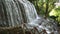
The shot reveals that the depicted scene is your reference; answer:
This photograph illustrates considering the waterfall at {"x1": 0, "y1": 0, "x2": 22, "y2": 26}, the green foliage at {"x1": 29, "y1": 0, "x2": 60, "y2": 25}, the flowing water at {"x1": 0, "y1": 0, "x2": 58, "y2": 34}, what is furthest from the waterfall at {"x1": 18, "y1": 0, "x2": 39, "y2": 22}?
the green foliage at {"x1": 29, "y1": 0, "x2": 60, "y2": 25}

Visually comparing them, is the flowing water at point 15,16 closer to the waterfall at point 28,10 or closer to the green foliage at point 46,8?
the waterfall at point 28,10

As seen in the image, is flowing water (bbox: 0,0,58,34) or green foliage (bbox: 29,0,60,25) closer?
flowing water (bbox: 0,0,58,34)

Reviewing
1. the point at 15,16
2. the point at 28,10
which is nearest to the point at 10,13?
the point at 15,16

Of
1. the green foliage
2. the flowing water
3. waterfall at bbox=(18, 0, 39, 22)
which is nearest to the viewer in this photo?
the flowing water

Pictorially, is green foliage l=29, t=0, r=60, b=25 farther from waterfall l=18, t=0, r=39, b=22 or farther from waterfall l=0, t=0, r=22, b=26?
waterfall l=0, t=0, r=22, b=26

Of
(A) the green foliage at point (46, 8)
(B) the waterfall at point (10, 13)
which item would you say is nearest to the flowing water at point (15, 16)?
(B) the waterfall at point (10, 13)

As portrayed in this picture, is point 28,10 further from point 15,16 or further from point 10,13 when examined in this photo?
point 10,13

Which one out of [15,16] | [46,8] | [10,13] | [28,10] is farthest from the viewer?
[46,8]

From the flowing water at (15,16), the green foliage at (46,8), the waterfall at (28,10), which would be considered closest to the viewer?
the flowing water at (15,16)

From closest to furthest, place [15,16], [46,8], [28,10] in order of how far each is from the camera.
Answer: [15,16] → [28,10] → [46,8]

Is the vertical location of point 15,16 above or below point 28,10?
below

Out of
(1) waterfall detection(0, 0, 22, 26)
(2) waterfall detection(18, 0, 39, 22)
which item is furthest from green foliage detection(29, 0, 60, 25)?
(1) waterfall detection(0, 0, 22, 26)

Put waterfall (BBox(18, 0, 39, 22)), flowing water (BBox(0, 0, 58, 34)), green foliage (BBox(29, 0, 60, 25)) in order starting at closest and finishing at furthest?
flowing water (BBox(0, 0, 58, 34)) < waterfall (BBox(18, 0, 39, 22)) < green foliage (BBox(29, 0, 60, 25))

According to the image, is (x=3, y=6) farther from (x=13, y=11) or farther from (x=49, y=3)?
(x=49, y=3)
